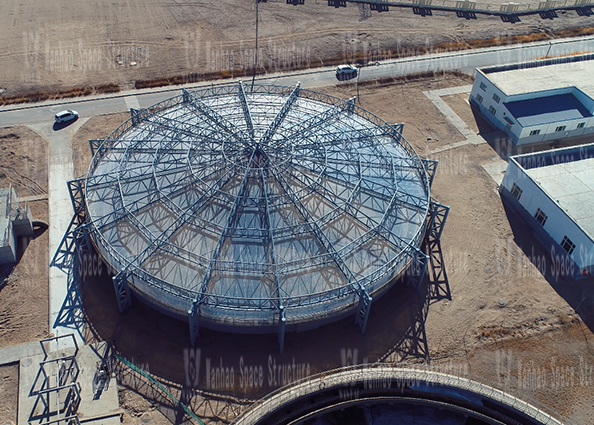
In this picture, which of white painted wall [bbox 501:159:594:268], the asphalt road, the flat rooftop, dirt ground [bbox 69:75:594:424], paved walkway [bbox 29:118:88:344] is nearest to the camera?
dirt ground [bbox 69:75:594:424]

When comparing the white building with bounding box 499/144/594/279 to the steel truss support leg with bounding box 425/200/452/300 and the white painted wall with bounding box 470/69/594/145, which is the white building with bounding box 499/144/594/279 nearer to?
the white painted wall with bounding box 470/69/594/145

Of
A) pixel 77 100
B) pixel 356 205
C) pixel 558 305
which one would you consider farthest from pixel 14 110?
pixel 558 305

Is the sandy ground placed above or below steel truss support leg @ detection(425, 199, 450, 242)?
above

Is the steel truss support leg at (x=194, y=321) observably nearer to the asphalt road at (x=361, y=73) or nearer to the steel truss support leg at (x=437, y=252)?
the steel truss support leg at (x=437, y=252)

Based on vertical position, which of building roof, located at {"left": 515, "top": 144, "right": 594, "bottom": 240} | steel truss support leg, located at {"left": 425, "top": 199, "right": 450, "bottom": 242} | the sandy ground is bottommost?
steel truss support leg, located at {"left": 425, "top": 199, "right": 450, "bottom": 242}

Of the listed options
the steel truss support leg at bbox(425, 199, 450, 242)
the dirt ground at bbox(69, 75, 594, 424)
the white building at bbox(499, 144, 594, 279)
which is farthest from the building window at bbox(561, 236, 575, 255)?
the steel truss support leg at bbox(425, 199, 450, 242)

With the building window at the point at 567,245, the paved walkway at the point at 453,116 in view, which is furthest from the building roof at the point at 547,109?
the building window at the point at 567,245

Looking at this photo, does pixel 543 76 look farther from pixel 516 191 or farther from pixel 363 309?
pixel 363 309
